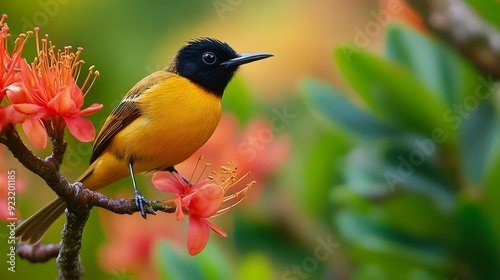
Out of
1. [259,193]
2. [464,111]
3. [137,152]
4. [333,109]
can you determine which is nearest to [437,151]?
[464,111]

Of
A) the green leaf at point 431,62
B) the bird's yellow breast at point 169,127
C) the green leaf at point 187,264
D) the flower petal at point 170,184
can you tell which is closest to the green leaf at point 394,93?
the green leaf at point 431,62

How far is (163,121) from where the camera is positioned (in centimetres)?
176

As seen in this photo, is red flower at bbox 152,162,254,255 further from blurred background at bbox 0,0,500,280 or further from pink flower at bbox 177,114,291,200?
pink flower at bbox 177,114,291,200

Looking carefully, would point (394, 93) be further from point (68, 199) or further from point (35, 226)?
point (68, 199)

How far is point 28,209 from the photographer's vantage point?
9.22ft

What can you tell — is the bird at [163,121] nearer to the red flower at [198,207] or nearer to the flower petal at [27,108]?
the red flower at [198,207]

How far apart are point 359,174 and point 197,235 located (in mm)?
1355

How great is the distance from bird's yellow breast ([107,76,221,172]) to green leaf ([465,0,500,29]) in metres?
1.24

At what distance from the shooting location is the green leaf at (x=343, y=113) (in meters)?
2.83

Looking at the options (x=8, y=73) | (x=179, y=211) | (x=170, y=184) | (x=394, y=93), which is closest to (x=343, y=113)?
(x=394, y=93)

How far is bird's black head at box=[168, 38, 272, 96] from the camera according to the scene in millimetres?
1919

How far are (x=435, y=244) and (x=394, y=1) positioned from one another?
1.01 meters

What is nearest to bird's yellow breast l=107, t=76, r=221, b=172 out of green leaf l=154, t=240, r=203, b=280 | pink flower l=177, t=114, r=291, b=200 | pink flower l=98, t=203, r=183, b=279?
green leaf l=154, t=240, r=203, b=280

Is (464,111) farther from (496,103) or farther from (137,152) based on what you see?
(137,152)
